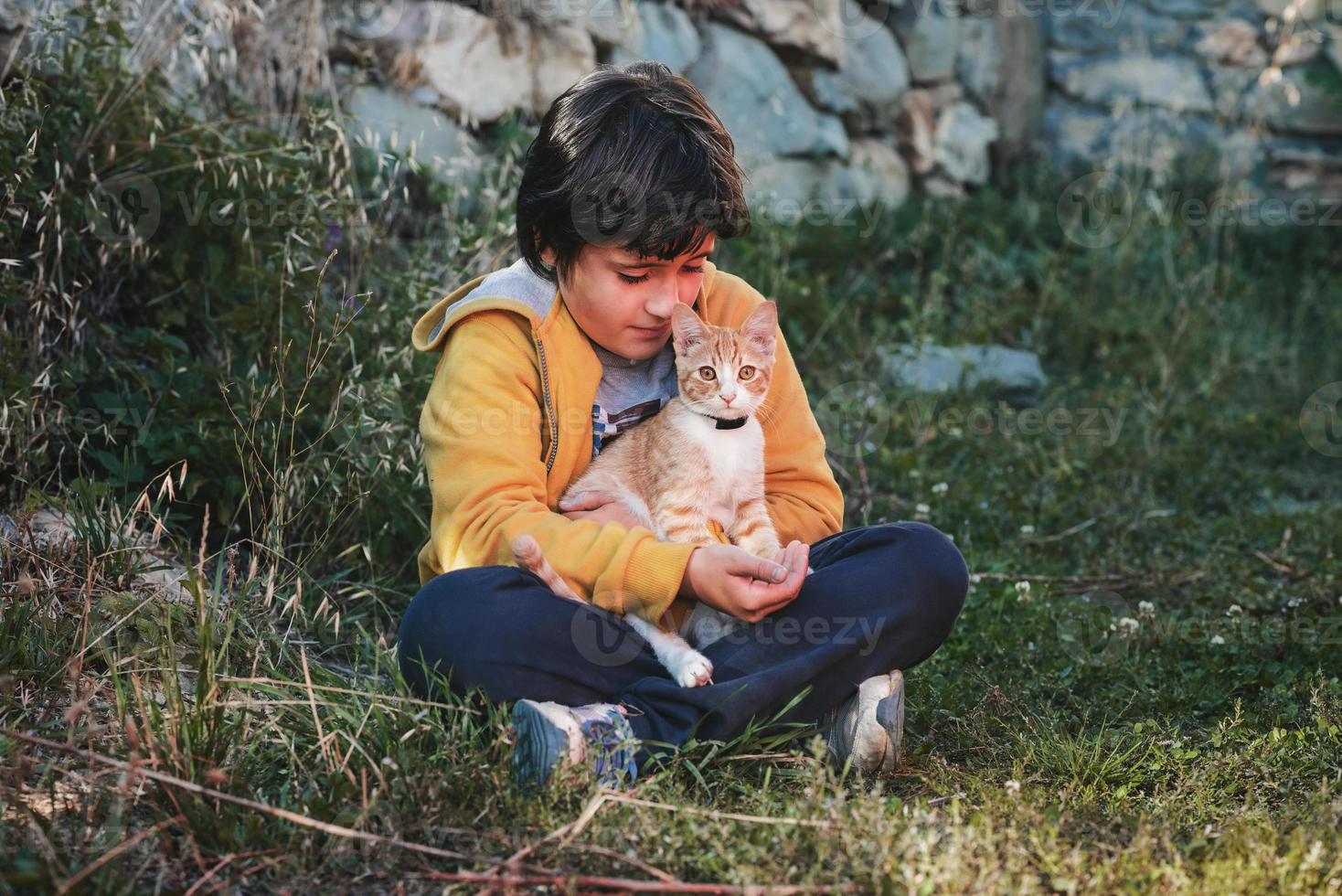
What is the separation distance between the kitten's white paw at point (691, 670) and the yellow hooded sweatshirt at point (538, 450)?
117 mm

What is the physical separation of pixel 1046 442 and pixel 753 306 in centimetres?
248

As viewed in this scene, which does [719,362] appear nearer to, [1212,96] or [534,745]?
[534,745]

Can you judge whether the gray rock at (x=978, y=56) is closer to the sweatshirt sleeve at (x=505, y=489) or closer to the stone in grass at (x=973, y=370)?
the stone in grass at (x=973, y=370)

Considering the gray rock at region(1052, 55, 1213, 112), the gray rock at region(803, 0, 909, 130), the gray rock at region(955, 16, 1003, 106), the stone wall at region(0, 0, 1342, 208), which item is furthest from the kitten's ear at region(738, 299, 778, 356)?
the gray rock at region(1052, 55, 1213, 112)

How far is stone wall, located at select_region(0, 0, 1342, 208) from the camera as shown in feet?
20.9

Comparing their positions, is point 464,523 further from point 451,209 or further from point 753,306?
point 451,209

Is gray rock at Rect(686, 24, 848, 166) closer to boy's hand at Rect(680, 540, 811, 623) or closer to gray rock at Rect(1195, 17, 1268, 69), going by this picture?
gray rock at Rect(1195, 17, 1268, 69)

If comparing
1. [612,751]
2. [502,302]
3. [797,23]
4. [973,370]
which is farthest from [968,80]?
[612,751]

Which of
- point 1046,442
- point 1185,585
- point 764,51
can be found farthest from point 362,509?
point 764,51

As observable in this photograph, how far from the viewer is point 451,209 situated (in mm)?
4727

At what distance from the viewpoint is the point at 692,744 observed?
8.08ft

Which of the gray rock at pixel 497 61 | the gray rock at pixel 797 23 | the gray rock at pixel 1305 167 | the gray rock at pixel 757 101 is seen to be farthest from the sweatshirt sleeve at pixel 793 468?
the gray rock at pixel 1305 167

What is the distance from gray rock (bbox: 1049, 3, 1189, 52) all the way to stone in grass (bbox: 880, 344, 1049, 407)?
10.7ft

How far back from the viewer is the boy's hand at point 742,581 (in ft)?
8.01
